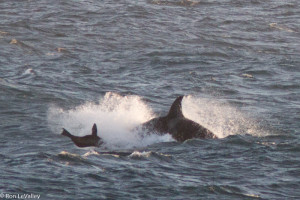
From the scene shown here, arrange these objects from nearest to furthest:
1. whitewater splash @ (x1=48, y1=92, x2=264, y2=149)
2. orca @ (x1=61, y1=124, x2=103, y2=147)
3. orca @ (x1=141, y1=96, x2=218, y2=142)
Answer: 1. orca @ (x1=61, y1=124, x2=103, y2=147)
2. orca @ (x1=141, y1=96, x2=218, y2=142)
3. whitewater splash @ (x1=48, y1=92, x2=264, y2=149)

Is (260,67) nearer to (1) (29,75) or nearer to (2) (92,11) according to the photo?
(1) (29,75)

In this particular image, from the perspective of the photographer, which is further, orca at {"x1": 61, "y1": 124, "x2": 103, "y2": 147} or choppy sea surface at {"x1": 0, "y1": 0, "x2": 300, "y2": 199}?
orca at {"x1": 61, "y1": 124, "x2": 103, "y2": 147}

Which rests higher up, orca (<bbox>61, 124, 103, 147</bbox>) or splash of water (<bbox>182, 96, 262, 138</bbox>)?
orca (<bbox>61, 124, 103, 147</bbox>)

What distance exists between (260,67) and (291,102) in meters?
8.12

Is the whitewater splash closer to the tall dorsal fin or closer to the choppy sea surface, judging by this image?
the choppy sea surface

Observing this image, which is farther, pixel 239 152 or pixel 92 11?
pixel 92 11

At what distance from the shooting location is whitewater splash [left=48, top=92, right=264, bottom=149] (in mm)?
24109

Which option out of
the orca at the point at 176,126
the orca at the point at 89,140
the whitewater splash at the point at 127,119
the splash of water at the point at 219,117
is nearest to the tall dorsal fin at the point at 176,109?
the orca at the point at 176,126

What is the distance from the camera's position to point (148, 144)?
23734mm

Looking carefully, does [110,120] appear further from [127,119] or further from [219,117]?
[219,117]

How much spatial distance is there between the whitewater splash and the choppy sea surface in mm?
70

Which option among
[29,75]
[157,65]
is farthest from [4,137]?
[157,65]

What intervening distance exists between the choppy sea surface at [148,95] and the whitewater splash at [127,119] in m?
0.07

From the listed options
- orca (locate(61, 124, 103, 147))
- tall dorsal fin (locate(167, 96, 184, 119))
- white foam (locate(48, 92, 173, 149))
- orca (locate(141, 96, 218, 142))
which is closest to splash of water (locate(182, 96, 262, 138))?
orca (locate(141, 96, 218, 142))
